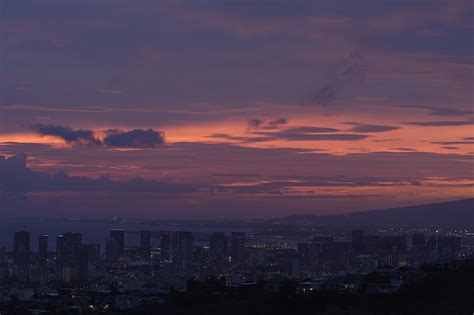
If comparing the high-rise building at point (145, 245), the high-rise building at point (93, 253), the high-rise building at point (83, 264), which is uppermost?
the high-rise building at point (145, 245)

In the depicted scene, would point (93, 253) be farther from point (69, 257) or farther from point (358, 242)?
point (358, 242)

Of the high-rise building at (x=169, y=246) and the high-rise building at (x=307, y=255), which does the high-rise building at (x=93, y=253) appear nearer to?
the high-rise building at (x=169, y=246)

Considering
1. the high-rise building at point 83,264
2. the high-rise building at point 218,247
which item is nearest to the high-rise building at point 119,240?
the high-rise building at point 218,247

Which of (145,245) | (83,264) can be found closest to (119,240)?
(145,245)

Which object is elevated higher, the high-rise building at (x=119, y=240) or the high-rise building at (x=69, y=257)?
the high-rise building at (x=119, y=240)

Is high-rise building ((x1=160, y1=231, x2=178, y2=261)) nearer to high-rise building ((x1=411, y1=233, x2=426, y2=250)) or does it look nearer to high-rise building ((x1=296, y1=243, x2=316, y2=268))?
high-rise building ((x1=296, y1=243, x2=316, y2=268))

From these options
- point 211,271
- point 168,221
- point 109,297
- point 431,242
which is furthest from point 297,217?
point 109,297

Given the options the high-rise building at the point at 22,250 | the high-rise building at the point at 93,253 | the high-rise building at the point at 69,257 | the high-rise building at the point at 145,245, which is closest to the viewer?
the high-rise building at the point at 69,257
